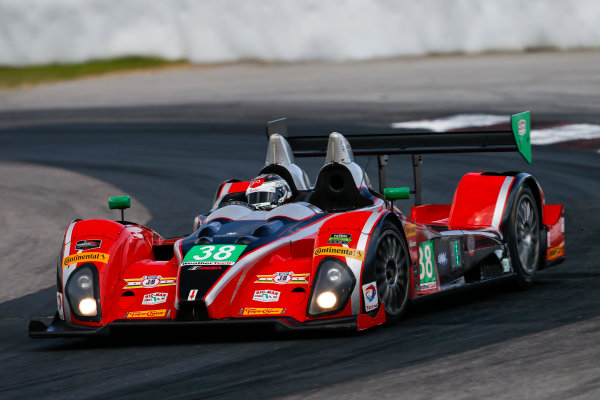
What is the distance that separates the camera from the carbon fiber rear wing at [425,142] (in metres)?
10.9

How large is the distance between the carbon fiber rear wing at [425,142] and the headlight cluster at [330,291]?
10.1 feet

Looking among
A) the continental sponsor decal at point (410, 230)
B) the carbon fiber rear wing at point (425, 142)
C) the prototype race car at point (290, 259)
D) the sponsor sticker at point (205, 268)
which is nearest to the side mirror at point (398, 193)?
the prototype race car at point (290, 259)

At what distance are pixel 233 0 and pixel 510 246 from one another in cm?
2534

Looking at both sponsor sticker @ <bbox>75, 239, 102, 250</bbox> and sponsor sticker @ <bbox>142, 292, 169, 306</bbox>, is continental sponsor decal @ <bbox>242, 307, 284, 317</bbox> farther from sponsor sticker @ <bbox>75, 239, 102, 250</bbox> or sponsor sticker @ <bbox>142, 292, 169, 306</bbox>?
sponsor sticker @ <bbox>75, 239, 102, 250</bbox>

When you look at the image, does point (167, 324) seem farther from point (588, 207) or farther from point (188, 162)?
point (188, 162)

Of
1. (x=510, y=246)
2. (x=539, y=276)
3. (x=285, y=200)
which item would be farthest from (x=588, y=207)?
(x=285, y=200)

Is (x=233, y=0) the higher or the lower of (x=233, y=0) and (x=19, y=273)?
the higher

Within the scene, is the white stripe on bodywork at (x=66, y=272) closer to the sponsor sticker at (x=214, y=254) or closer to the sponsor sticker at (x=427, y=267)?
the sponsor sticker at (x=214, y=254)

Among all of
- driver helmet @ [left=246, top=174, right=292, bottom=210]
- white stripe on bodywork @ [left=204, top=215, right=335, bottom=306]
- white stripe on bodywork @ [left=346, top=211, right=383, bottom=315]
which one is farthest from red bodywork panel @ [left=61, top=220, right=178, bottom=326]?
white stripe on bodywork @ [left=346, top=211, right=383, bottom=315]

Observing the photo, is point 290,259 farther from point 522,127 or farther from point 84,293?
point 522,127

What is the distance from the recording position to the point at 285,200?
31.7 feet

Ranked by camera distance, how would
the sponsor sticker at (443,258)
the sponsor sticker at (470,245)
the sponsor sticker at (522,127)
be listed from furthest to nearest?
the sponsor sticker at (522,127) → the sponsor sticker at (470,245) → the sponsor sticker at (443,258)

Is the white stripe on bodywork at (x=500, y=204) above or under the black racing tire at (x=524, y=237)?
above

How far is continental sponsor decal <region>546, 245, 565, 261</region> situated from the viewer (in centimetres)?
1092
